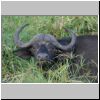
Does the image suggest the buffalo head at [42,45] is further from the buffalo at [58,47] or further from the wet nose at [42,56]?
the wet nose at [42,56]

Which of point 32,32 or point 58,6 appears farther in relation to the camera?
point 32,32

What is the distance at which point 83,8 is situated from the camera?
5953mm

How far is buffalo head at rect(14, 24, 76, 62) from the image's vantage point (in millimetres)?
7258

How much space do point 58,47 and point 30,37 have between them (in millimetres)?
422

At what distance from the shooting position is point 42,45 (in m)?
7.29

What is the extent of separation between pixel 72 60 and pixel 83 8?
1.45m

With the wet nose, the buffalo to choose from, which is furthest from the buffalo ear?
the wet nose

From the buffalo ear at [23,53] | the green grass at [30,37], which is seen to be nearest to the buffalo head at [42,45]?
the buffalo ear at [23,53]

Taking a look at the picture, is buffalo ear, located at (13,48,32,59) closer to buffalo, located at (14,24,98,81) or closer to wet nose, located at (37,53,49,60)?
buffalo, located at (14,24,98,81)

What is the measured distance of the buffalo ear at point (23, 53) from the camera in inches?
295

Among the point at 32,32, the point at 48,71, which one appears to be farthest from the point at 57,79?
the point at 32,32

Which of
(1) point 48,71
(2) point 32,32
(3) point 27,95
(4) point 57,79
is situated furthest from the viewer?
(2) point 32,32

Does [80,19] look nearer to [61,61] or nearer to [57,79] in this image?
[61,61]

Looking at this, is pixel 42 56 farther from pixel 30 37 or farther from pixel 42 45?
pixel 30 37
